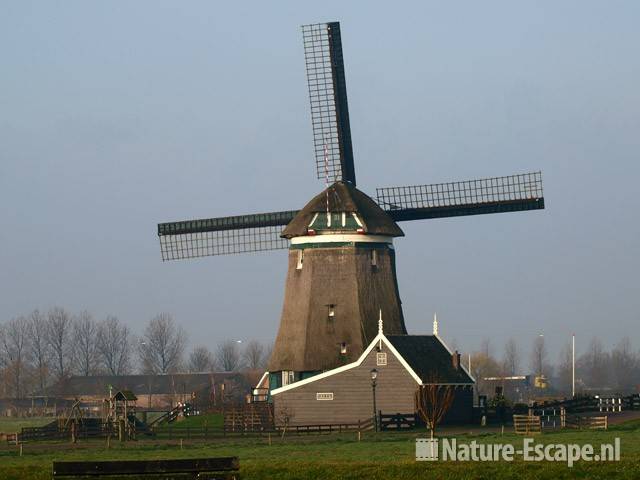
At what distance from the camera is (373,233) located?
198 feet

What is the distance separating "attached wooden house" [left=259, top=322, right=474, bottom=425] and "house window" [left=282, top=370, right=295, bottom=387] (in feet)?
3.35

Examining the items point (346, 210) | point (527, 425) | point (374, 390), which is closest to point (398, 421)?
point (374, 390)

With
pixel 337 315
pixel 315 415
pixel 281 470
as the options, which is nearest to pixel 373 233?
pixel 337 315

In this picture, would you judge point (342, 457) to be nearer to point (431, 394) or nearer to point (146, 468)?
point (146, 468)

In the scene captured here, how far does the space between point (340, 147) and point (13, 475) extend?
1294 inches

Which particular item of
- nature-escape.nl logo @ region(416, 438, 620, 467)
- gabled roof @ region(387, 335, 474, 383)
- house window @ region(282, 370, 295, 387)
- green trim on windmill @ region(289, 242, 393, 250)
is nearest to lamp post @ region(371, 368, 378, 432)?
gabled roof @ region(387, 335, 474, 383)

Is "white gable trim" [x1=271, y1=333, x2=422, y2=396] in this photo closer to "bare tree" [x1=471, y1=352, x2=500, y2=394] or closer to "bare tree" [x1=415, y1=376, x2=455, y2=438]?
"bare tree" [x1=415, y1=376, x2=455, y2=438]

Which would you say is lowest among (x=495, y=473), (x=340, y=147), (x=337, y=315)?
(x=495, y=473)

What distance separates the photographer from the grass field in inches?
1174

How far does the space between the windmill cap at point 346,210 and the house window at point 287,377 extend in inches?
231

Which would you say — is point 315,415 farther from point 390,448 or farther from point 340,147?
point 390,448

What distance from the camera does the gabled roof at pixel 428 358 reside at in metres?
58.7

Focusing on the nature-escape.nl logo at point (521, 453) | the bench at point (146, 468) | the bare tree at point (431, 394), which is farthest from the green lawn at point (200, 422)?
the bench at point (146, 468)

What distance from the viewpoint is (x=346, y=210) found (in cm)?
6022
